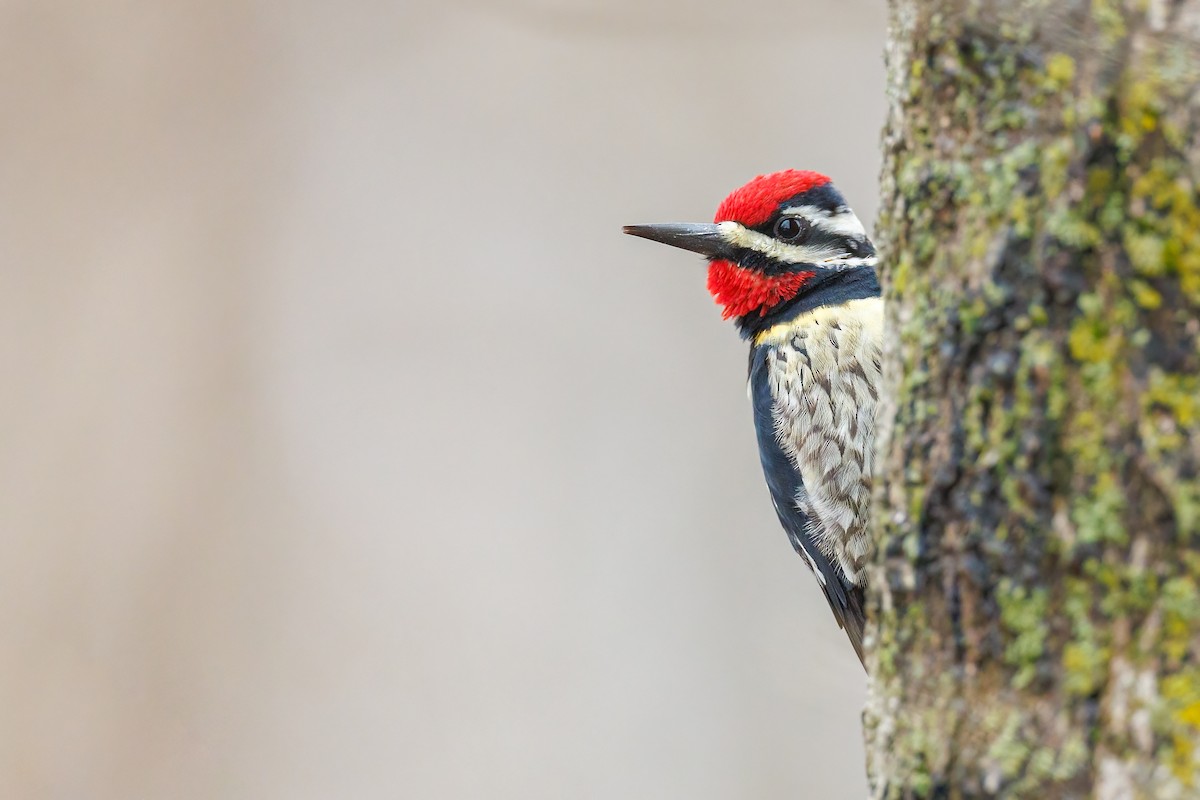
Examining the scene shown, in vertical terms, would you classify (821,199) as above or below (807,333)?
above

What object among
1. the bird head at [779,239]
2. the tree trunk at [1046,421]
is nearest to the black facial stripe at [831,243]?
the bird head at [779,239]

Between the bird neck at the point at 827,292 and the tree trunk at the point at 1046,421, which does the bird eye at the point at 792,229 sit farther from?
the tree trunk at the point at 1046,421

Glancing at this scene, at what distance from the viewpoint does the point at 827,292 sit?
2518mm

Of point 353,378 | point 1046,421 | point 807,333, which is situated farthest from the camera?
point 353,378

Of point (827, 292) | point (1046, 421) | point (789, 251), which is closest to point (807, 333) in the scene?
point (827, 292)

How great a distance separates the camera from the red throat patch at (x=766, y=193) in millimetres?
2572

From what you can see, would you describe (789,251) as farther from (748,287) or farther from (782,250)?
(748,287)

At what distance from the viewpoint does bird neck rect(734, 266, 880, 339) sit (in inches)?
97.3

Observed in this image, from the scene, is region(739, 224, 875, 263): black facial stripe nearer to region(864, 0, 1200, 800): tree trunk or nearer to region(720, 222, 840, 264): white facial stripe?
region(720, 222, 840, 264): white facial stripe

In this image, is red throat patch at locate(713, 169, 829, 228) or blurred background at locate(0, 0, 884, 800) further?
blurred background at locate(0, 0, 884, 800)

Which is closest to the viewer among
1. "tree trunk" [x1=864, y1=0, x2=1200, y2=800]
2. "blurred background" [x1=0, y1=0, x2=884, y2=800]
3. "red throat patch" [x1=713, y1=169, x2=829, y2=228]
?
"tree trunk" [x1=864, y1=0, x2=1200, y2=800]

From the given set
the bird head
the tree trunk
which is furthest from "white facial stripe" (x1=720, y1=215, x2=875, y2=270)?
the tree trunk

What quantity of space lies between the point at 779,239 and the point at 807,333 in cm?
24

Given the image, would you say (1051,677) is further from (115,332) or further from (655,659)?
(115,332)
